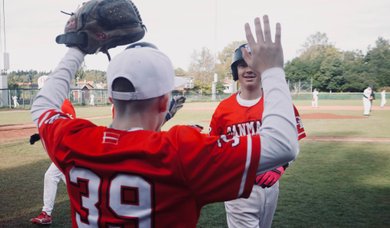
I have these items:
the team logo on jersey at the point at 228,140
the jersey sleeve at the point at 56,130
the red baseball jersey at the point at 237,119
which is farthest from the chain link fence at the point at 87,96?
the team logo on jersey at the point at 228,140

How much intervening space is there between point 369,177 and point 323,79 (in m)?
69.8

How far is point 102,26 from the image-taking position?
192cm

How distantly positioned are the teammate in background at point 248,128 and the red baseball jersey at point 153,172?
185 cm

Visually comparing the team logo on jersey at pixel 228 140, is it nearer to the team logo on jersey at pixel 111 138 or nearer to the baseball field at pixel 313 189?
the team logo on jersey at pixel 111 138

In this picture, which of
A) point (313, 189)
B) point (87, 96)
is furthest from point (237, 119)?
point (87, 96)

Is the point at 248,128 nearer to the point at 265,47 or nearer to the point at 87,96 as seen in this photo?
the point at 265,47

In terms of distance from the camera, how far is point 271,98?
1395mm

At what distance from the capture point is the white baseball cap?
153cm

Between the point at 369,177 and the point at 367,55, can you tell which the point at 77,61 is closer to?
the point at 369,177

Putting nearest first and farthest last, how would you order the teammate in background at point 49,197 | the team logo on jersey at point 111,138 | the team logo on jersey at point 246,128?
the team logo on jersey at point 111,138 < the team logo on jersey at point 246,128 < the teammate in background at point 49,197

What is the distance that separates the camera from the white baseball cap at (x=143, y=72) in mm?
1525

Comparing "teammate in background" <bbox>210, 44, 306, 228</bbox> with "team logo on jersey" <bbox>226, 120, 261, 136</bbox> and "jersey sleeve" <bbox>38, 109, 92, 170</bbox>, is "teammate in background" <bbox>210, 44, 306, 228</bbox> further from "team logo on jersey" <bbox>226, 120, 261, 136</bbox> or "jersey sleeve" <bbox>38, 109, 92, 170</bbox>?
"jersey sleeve" <bbox>38, 109, 92, 170</bbox>

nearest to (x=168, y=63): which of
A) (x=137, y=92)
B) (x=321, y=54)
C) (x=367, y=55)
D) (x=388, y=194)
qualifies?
(x=137, y=92)

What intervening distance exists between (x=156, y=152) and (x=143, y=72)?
34 cm
